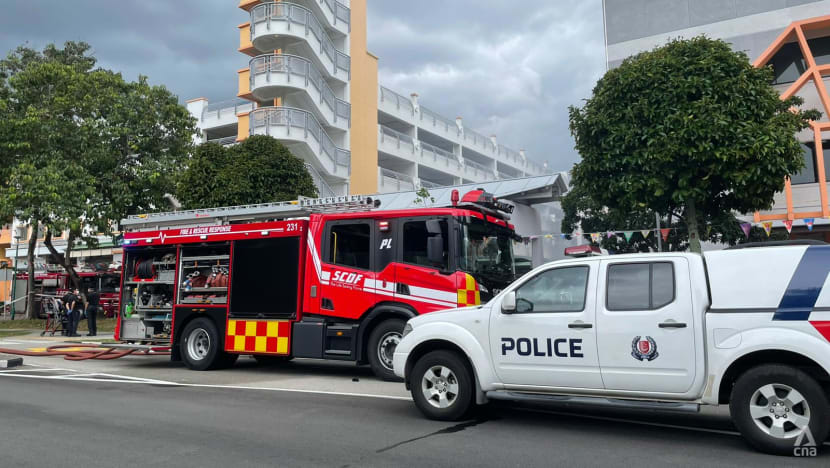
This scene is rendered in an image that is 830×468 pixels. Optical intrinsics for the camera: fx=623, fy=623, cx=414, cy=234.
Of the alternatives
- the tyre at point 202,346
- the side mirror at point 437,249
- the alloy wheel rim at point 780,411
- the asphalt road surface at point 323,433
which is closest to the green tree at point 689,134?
the side mirror at point 437,249

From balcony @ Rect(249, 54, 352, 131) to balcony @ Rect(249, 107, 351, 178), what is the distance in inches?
51.1

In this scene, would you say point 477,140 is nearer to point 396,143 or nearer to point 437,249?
Result: point 396,143

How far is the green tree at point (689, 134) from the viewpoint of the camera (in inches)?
574

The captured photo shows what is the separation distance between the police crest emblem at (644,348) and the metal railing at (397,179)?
31977 mm

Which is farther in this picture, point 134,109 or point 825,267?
point 134,109

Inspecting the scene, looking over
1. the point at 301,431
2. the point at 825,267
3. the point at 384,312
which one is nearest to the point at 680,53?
the point at 384,312

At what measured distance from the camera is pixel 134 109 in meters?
25.0

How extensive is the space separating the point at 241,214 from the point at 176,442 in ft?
21.4

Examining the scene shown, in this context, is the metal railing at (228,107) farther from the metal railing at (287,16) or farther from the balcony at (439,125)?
the balcony at (439,125)

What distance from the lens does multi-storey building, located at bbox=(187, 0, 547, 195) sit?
31516 mm

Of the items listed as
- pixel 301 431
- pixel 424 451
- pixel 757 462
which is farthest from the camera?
pixel 301 431

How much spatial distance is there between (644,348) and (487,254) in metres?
4.70

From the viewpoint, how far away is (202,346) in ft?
40.0

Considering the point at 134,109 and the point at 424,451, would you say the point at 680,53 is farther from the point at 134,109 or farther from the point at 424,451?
the point at 134,109
